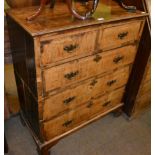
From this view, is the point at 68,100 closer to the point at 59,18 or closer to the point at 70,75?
the point at 70,75

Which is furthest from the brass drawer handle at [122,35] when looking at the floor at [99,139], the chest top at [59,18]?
the floor at [99,139]

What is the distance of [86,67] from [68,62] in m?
0.17

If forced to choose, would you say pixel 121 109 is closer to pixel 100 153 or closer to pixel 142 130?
pixel 142 130

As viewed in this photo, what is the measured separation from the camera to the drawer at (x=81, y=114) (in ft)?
4.72

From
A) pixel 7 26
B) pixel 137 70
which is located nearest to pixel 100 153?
pixel 137 70

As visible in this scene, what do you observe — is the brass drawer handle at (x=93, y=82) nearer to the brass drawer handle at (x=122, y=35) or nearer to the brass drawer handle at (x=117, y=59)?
the brass drawer handle at (x=117, y=59)

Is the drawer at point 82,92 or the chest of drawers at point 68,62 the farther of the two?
the drawer at point 82,92

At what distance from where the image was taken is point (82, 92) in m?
1.44

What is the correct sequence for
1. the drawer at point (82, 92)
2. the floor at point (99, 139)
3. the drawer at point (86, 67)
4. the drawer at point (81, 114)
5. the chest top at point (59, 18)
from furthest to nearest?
the floor at point (99, 139), the drawer at point (81, 114), the drawer at point (82, 92), the drawer at point (86, 67), the chest top at point (59, 18)

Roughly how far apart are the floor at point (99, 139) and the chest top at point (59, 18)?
42.0 inches

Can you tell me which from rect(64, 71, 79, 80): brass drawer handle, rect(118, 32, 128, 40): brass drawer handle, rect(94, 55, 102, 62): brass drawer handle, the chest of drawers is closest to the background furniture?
the chest of drawers

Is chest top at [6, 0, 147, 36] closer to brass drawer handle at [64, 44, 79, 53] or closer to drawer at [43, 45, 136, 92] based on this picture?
brass drawer handle at [64, 44, 79, 53]

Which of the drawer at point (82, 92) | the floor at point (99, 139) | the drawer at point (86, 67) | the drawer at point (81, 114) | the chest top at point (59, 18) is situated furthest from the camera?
the floor at point (99, 139)

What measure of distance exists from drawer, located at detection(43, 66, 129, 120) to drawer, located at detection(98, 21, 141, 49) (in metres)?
0.27
